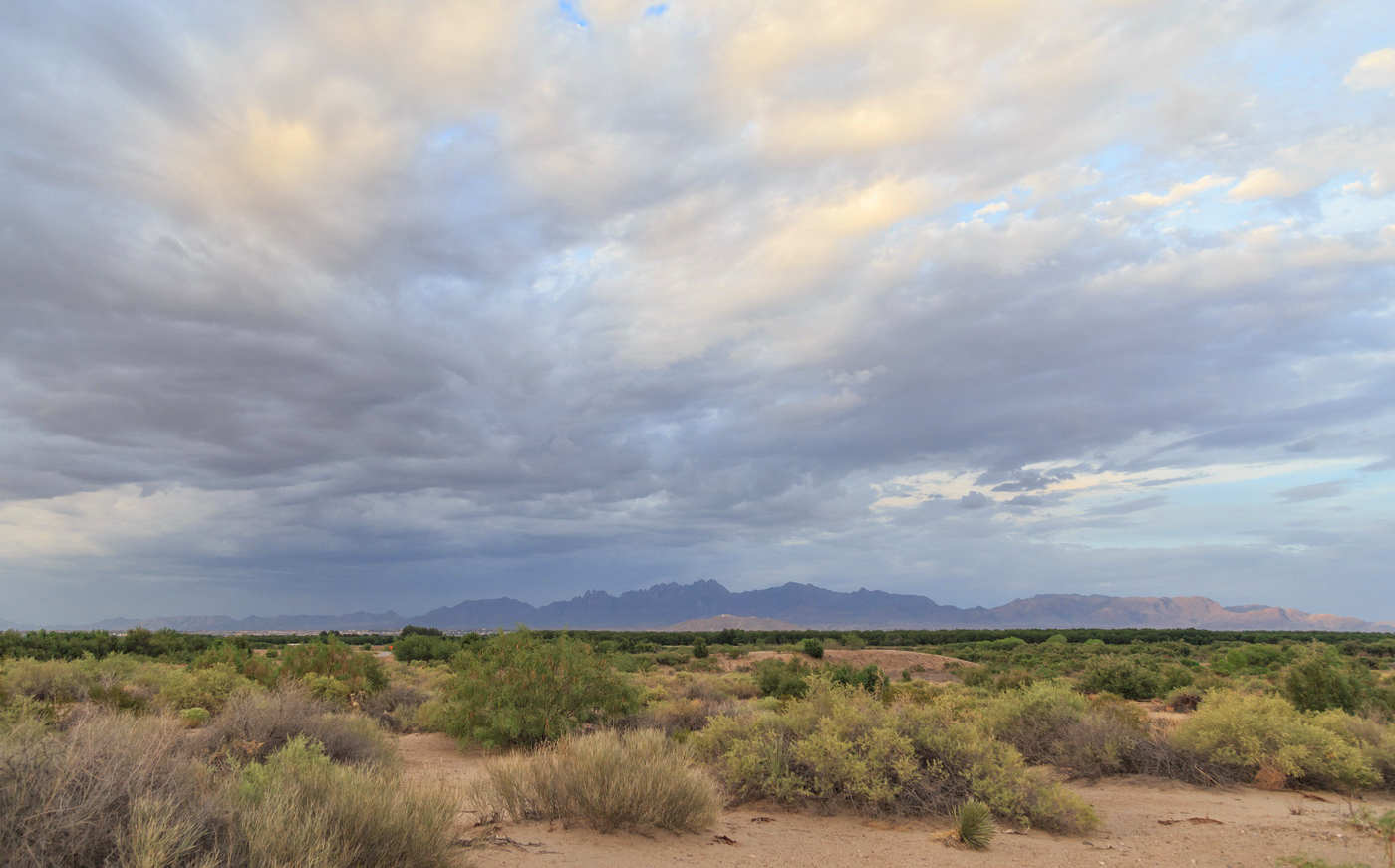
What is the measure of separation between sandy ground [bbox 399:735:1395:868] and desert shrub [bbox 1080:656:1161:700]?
14513mm

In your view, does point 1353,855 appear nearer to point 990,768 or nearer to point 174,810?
point 990,768

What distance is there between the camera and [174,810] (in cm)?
482

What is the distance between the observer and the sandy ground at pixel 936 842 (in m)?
7.49

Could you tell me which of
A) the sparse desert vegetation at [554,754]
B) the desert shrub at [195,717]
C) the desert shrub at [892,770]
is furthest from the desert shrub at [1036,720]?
the desert shrub at [195,717]

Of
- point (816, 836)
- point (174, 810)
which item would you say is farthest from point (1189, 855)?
point (174, 810)

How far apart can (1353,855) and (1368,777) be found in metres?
4.87

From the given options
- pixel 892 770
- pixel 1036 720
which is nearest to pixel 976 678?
pixel 1036 720

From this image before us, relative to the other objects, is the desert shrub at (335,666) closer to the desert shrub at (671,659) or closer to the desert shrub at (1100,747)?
the desert shrub at (1100,747)

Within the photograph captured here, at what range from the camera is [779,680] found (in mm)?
24766

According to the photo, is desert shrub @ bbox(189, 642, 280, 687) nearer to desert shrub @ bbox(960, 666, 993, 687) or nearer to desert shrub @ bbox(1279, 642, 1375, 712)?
desert shrub @ bbox(960, 666, 993, 687)

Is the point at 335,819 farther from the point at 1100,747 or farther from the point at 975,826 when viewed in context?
the point at 1100,747

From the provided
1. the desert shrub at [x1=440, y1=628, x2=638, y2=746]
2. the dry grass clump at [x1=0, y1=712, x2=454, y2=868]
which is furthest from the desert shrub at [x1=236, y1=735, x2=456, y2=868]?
the desert shrub at [x1=440, y1=628, x2=638, y2=746]

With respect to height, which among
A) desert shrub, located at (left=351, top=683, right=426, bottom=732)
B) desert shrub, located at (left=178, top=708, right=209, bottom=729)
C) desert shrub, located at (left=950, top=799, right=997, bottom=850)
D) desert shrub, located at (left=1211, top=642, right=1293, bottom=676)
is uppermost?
desert shrub, located at (left=178, top=708, right=209, bottom=729)

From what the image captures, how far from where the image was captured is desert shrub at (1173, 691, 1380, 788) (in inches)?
479
